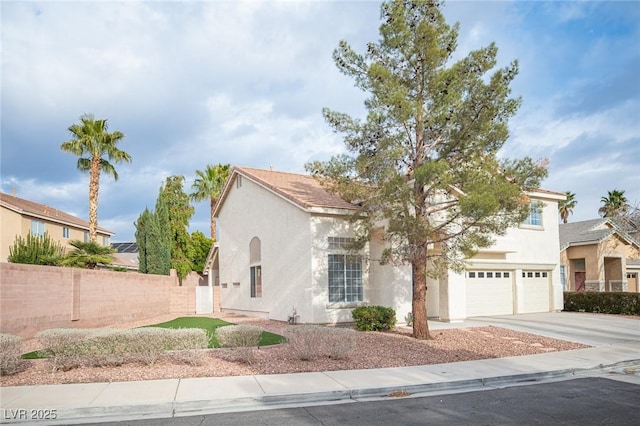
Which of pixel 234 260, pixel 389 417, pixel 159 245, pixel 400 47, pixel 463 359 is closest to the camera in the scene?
pixel 389 417

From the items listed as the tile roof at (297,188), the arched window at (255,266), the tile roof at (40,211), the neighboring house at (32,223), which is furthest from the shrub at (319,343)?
the tile roof at (40,211)

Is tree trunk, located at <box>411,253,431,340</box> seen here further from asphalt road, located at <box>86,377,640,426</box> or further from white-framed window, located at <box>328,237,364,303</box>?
asphalt road, located at <box>86,377,640,426</box>

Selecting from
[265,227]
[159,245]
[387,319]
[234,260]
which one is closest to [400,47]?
[387,319]

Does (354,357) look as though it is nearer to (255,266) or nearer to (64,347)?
(64,347)

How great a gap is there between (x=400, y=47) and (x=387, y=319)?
8.81 m

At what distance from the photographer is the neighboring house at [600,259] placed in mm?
30438

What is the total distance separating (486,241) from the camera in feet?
50.7

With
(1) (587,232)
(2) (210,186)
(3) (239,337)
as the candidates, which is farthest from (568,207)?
(3) (239,337)

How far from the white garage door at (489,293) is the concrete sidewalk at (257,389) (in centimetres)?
999

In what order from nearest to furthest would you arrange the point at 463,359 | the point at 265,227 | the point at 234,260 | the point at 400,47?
the point at 463,359 < the point at 400,47 < the point at 265,227 < the point at 234,260

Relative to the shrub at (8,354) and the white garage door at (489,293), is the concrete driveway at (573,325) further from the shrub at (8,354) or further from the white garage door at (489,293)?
the shrub at (8,354)

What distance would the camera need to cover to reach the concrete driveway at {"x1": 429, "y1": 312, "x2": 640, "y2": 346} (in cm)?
1730

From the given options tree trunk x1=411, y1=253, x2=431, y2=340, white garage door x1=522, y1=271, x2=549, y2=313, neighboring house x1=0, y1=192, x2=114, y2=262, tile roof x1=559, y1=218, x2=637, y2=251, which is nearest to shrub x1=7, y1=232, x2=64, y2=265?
neighboring house x1=0, y1=192, x2=114, y2=262

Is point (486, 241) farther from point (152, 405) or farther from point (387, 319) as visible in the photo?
point (152, 405)
